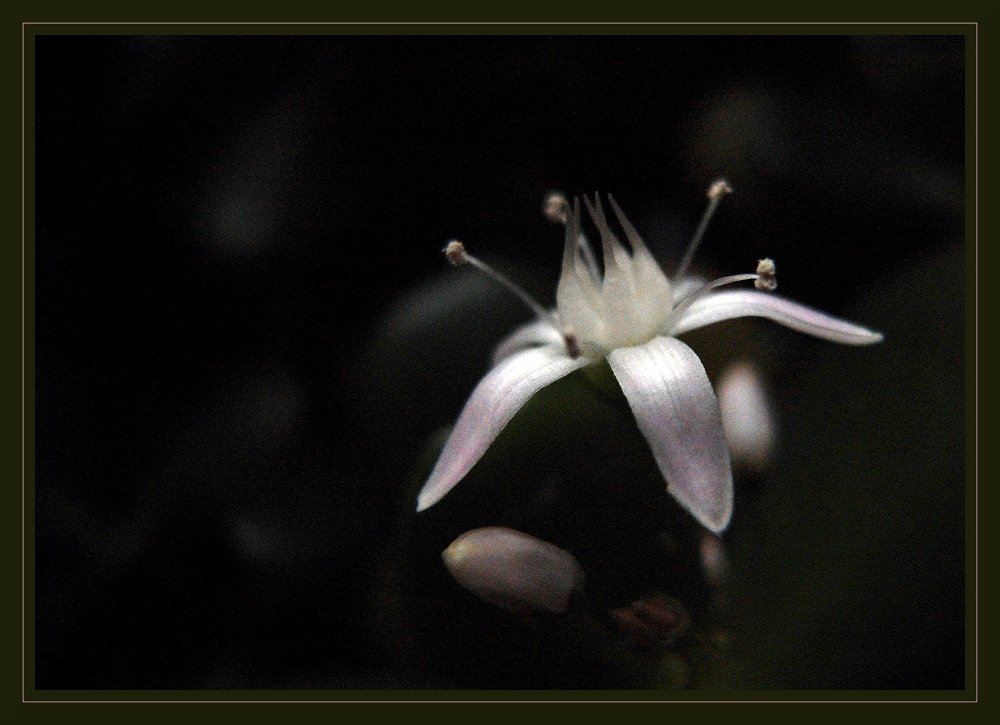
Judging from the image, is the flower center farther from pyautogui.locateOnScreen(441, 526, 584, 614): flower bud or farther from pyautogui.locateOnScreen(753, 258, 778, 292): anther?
pyautogui.locateOnScreen(441, 526, 584, 614): flower bud

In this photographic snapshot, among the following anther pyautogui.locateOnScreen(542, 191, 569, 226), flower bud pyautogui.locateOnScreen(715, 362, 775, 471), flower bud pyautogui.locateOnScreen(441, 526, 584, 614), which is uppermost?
anther pyautogui.locateOnScreen(542, 191, 569, 226)

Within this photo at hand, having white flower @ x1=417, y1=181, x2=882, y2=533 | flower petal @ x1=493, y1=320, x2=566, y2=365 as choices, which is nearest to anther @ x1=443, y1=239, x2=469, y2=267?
white flower @ x1=417, y1=181, x2=882, y2=533

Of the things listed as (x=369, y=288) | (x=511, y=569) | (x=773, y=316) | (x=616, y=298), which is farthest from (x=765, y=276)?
(x=369, y=288)

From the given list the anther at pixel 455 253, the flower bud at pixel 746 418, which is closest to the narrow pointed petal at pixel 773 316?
the flower bud at pixel 746 418

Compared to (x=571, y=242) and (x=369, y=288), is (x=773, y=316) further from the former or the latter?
(x=369, y=288)

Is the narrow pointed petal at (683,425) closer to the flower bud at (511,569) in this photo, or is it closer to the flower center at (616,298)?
the flower center at (616,298)

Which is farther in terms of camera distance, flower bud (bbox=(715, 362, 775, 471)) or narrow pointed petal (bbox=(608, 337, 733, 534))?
flower bud (bbox=(715, 362, 775, 471))

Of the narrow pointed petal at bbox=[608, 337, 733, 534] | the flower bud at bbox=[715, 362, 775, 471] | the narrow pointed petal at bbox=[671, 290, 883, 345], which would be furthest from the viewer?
the flower bud at bbox=[715, 362, 775, 471]
